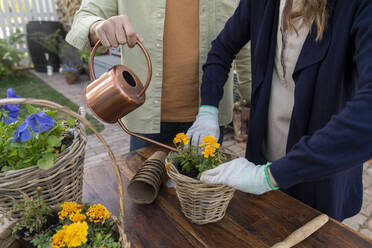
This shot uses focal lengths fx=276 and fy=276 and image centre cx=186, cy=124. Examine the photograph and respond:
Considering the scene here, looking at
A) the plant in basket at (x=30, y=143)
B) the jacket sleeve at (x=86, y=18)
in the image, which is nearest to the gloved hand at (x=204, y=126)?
the plant in basket at (x=30, y=143)

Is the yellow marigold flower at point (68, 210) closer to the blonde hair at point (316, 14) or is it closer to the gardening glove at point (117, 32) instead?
the gardening glove at point (117, 32)

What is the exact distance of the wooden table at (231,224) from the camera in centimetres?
92

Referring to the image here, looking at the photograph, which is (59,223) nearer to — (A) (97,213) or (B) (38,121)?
(A) (97,213)

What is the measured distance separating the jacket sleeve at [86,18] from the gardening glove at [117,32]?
0.70 ft

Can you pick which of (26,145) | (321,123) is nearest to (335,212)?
(321,123)

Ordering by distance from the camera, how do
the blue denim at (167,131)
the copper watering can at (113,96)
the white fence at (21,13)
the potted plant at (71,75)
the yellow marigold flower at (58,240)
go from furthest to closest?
the white fence at (21,13) → the potted plant at (71,75) → the blue denim at (167,131) → the copper watering can at (113,96) → the yellow marigold flower at (58,240)

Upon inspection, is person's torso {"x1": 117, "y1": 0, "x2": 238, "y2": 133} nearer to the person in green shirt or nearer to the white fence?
the person in green shirt

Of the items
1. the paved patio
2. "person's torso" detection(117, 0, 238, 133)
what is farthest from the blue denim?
the paved patio

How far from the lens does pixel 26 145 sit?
808 millimetres

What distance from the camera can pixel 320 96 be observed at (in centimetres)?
103

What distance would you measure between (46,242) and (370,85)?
0.99 metres

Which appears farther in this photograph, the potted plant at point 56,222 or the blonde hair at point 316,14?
the blonde hair at point 316,14

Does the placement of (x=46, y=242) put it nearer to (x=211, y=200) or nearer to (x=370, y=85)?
(x=211, y=200)

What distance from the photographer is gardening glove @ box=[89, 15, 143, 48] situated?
1.10 meters
